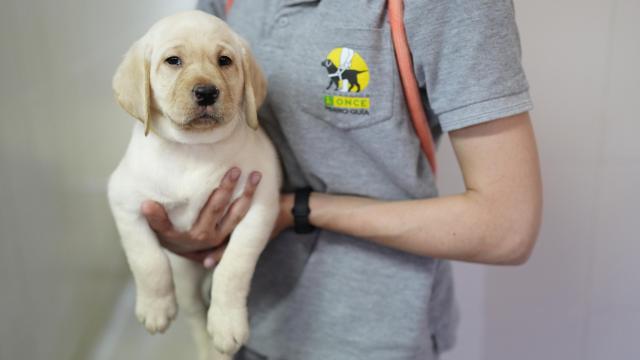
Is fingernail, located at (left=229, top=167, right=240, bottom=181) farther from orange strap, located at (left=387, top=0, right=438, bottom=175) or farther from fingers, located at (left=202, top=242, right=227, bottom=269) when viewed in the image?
orange strap, located at (left=387, top=0, right=438, bottom=175)

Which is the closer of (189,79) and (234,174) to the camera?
(189,79)

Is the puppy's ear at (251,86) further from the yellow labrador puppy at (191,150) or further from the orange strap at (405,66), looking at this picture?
the orange strap at (405,66)

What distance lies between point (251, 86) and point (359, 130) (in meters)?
0.15

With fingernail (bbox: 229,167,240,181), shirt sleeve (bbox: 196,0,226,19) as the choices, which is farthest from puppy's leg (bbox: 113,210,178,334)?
shirt sleeve (bbox: 196,0,226,19)

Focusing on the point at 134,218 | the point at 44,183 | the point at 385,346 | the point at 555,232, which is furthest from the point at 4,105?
the point at 555,232

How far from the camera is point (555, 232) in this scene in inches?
58.2

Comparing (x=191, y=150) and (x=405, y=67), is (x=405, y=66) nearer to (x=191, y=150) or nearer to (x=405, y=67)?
(x=405, y=67)

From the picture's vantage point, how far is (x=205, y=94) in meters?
0.77

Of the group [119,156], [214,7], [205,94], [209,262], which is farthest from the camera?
[119,156]

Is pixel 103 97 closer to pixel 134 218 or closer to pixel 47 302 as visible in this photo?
pixel 47 302

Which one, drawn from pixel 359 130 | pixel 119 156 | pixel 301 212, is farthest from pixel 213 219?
pixel 119 156

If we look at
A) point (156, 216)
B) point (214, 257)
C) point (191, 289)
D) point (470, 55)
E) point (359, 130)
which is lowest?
point (191, 289)

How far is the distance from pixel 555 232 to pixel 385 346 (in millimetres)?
703

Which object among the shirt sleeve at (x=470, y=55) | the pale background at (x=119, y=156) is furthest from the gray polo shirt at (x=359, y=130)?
the pale background at (x=119, y=156)
